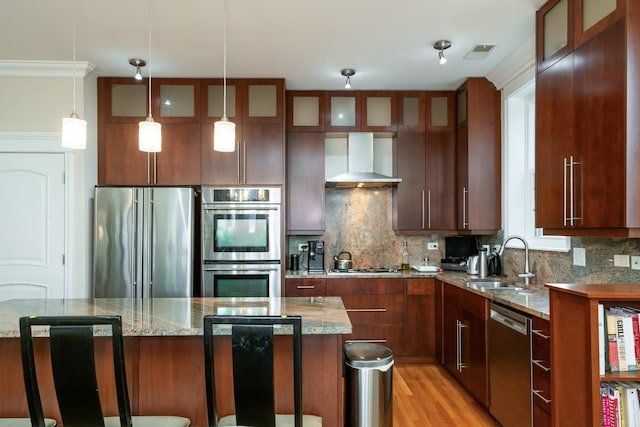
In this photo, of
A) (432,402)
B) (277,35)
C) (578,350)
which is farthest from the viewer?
(432,402)

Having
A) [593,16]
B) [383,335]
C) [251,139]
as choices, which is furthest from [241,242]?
[593,16]

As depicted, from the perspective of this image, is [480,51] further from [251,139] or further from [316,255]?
[316,255]

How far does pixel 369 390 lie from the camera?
212 cm

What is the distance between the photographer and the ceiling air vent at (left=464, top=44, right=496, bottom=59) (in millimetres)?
3074

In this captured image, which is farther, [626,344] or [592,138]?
[592,138]

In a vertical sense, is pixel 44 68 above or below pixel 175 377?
above

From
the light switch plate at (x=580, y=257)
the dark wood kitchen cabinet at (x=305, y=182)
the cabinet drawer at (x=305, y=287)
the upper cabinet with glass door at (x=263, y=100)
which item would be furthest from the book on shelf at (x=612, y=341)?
the upper cabinet with glass door at (x=263, y=100)

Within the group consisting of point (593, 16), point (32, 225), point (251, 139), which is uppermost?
point (593, 16)

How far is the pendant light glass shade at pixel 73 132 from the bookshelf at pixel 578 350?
8.01 feet

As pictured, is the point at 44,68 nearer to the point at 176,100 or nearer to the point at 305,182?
the point at 176,100

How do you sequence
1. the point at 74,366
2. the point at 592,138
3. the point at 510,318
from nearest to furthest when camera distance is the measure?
1. the point at 74,366
2. the point at 592,138
3. the point at 510,318

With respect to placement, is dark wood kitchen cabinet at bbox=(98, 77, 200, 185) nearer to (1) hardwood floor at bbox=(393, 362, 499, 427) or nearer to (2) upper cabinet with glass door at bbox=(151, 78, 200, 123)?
(2) upper cabinet with glass door at bbox=(151, 78, 200, 123)

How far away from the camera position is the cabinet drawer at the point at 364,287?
383 centimetres

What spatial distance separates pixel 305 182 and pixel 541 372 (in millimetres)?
2660
